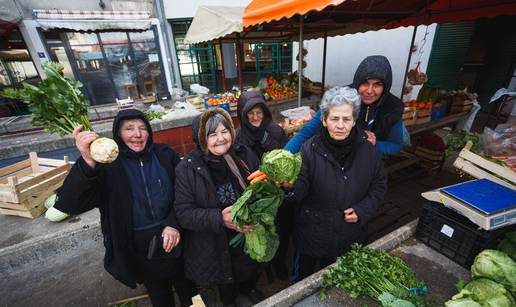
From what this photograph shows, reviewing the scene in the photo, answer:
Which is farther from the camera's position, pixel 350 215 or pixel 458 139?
pixel 458 139

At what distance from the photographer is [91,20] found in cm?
866

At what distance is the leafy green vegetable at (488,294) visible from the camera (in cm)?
132

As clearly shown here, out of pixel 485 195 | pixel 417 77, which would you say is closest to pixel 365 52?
pixel 417 77

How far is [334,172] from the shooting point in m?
1.99

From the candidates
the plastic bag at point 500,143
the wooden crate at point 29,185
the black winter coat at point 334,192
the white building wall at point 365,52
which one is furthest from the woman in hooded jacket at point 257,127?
the white building wall at point 365,52

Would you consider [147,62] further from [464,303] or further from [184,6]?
[464,303]

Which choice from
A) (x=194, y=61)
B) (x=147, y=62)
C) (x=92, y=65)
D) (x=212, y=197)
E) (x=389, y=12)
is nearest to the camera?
(x=212, y=197)

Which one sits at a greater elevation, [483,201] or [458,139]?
[483,201]

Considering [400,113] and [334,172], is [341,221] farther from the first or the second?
[400,113]

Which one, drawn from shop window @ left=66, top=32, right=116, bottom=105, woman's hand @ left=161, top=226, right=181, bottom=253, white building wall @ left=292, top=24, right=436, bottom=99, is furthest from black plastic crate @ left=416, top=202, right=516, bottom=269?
shop window @ left=66, top=32, right=116, bottom=105

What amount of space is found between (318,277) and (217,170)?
3.95 feet

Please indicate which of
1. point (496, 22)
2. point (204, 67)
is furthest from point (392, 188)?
point (204, 67)

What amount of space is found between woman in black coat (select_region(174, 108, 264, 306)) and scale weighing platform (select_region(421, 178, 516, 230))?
1.76 meters

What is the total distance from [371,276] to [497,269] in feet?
2.46
